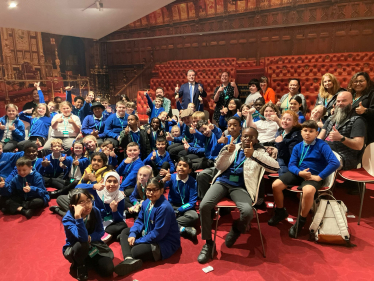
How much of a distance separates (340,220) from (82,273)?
8.08 feet

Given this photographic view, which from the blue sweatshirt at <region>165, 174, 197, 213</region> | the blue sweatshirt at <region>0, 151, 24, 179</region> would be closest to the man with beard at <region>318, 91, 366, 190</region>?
the blue sweatshirt at <region>165, 174, 197, 213</region>

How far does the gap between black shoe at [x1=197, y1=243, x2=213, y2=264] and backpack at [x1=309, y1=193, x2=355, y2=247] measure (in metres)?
1.06

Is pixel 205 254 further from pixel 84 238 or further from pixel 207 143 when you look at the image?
pixel 207 143

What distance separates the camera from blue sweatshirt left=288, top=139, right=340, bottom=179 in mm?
2754

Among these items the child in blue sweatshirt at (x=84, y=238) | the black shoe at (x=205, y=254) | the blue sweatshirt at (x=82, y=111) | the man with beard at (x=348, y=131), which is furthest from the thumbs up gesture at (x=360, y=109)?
the blue sweatshirt at (x=82, y=111)

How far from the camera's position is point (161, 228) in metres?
2.47

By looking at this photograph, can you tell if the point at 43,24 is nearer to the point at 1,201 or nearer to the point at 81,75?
the point at 81,75

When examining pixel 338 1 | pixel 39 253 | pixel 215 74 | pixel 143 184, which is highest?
pixel 338 1

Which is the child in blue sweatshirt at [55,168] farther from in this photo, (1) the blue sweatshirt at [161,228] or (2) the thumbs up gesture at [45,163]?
(1) the blue sweatshirt at [161,228]

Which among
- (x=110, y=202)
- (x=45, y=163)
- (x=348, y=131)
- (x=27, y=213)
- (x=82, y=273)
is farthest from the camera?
(x=45, y=163)

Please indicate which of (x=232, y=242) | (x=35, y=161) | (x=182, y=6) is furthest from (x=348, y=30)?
(x=35, y=161)

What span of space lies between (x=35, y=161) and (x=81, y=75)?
16.7 ft

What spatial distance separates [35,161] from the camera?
157 inches

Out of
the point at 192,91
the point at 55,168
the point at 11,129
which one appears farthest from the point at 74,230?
the point at 192,91
